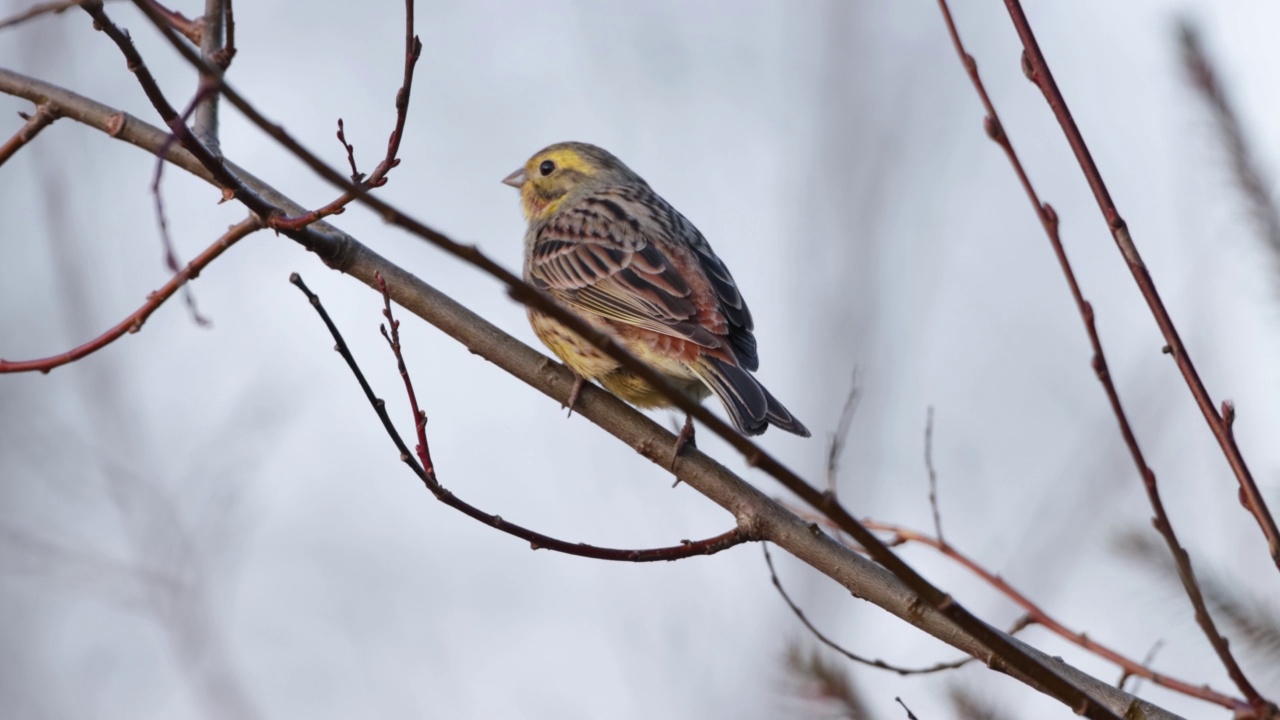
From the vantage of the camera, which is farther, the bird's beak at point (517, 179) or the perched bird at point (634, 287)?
the bird's beak at point (517, 179)

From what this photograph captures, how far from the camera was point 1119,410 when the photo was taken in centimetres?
224

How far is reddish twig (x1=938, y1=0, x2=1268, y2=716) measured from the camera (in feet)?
6.86

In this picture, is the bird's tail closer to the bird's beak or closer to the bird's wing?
the bird's wing

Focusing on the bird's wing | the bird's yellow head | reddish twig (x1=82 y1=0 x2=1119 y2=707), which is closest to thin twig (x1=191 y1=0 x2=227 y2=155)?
reddish twig (x1=82 y1=0 x2=1119 y2=707)

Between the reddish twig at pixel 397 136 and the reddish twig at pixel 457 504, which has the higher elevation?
the reddish twig at pixel 397 136

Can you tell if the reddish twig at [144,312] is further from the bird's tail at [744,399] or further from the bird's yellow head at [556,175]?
the bird's yellow head at [556,175]

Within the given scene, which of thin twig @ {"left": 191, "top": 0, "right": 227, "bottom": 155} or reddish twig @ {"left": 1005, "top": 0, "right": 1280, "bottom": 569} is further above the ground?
thin twig @ {"left": 191, "top": 0, "right": 227, "bottom": 155}

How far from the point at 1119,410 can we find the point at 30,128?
115 inches

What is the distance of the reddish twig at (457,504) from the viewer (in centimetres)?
300

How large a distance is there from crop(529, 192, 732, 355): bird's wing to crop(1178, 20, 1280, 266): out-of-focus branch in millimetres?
2356

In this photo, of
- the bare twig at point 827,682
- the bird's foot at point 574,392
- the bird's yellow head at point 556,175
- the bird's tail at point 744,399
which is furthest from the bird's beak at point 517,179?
the bare twig at point 827,682

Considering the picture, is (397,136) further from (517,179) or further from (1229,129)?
(517,179)

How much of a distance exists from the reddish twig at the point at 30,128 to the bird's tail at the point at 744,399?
7.63ft

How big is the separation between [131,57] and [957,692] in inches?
93.7
